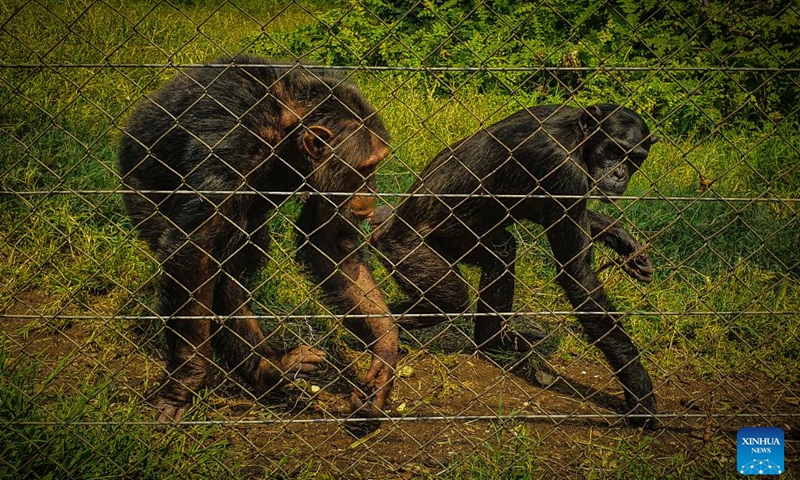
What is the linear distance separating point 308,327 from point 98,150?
86.7 inches

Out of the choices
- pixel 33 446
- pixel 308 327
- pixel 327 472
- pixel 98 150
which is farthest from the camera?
pixel 98 150

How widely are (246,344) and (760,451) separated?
227cm

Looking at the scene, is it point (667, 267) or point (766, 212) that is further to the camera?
point (766, 212)

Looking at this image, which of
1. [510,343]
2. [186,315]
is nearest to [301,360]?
[186,315]

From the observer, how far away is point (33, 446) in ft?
8.72

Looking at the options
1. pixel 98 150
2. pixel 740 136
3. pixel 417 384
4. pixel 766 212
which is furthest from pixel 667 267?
pixel 98 150

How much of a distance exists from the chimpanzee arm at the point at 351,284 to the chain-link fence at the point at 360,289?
0.01 m

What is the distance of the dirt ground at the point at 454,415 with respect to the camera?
3076mm

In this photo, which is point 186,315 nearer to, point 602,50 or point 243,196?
point 243,196

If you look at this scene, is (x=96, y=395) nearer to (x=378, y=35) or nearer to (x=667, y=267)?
(x=667, y=267)

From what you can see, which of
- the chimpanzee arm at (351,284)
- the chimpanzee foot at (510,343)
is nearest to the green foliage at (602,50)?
the chimpanzee foot at (510,343)

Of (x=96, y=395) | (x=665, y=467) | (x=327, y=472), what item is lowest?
(x=665, y=467)

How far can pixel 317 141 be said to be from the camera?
3.54 metres

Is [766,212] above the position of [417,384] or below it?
below
